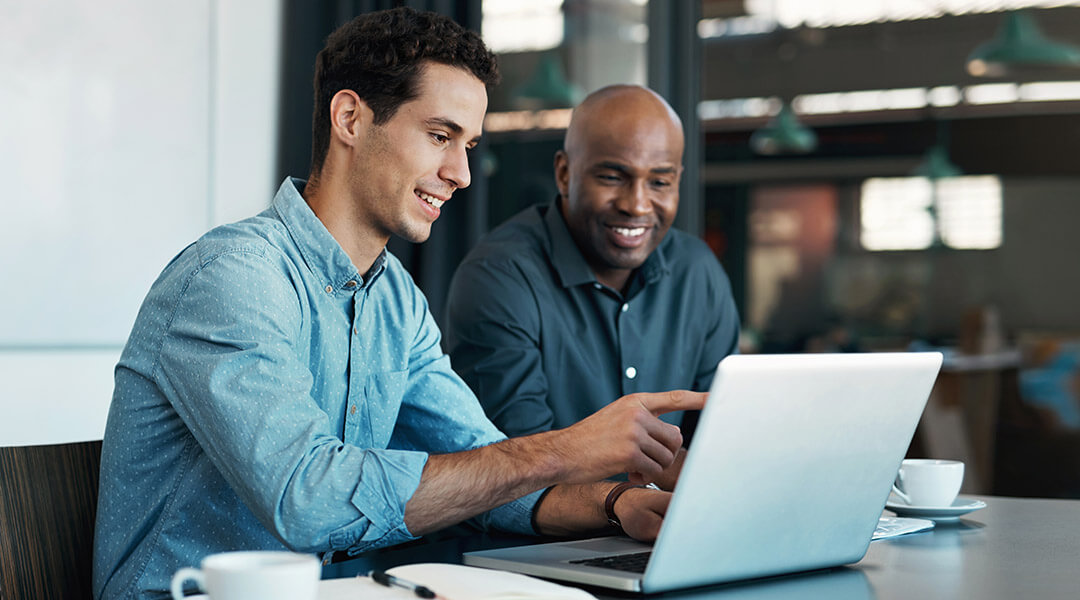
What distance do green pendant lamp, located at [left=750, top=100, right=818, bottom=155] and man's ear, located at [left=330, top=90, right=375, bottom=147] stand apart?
592 cm

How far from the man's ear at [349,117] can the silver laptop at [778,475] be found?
2.00ft

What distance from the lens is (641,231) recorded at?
7.59 ft

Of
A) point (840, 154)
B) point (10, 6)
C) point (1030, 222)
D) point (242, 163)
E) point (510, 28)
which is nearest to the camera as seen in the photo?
point (10, 6)

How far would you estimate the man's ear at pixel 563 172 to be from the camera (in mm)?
2463

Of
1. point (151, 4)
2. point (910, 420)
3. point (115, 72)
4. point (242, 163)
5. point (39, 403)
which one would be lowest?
point (39, 403)

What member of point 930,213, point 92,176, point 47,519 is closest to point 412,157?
point 47,519

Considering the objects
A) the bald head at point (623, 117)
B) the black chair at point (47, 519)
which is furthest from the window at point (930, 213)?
the black chair at point (47, 519)

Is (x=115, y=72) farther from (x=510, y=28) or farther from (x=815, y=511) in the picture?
(x=815, y=511)

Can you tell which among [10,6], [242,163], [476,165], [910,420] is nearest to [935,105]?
[476,165]

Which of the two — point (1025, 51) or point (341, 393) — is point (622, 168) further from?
point (1025, 51)

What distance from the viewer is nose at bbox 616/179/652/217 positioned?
2.30 metres

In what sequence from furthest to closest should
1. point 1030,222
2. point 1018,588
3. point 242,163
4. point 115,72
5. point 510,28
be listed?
point 1030,222 < point 510,28 < point 242,163 < point 115,72 < point 1018,588

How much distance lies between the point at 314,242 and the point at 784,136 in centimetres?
614

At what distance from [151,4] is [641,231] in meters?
1.41
